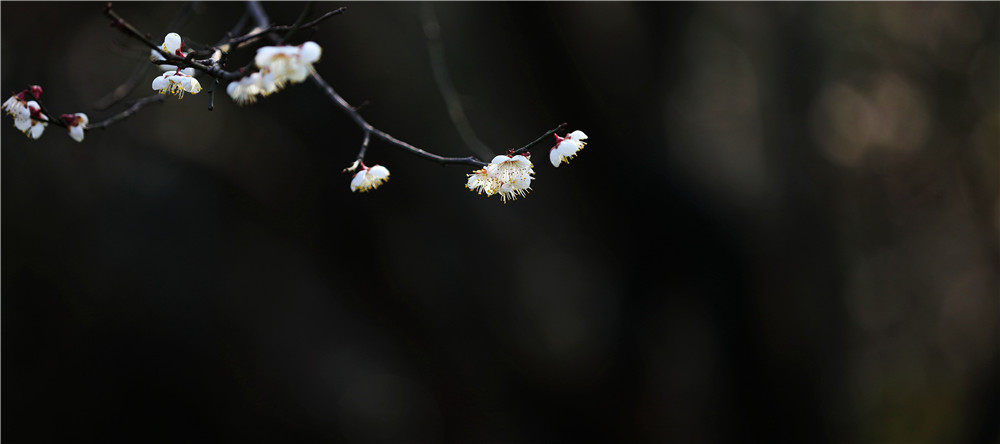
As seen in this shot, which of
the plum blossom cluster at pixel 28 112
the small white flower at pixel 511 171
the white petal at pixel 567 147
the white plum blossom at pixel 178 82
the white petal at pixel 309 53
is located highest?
the plum blossom cluster at pixel 28 112

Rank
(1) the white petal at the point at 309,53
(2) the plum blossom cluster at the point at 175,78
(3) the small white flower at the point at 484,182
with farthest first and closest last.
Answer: (3) the small white flower at the point at 484,182 → (2) the plum blossom cluster at the point at 175,78 → (1) the white petal at the point at 309,53

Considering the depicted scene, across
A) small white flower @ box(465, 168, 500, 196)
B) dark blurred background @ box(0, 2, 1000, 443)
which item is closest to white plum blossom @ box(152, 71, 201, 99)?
small white flower @ box(465, 168, 500, 196)

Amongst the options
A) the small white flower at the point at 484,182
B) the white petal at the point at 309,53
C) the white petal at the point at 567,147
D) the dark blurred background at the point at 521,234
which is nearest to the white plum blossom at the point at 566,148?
the white petal at the point at 567,147

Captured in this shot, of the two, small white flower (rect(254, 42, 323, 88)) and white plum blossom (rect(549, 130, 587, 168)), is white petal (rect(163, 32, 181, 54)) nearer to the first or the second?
small white flower (rect(254, 42, 323, 88))

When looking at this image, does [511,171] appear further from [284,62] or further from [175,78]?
[175,78]

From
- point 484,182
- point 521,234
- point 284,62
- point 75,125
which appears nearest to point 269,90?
point 284,62

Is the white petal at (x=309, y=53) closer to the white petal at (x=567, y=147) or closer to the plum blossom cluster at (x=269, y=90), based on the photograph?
the plum blossom cluster at (x=269, y=90)

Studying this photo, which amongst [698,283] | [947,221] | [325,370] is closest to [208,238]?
[325,370]

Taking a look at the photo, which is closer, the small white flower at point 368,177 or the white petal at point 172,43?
the white petal at point 172,43
